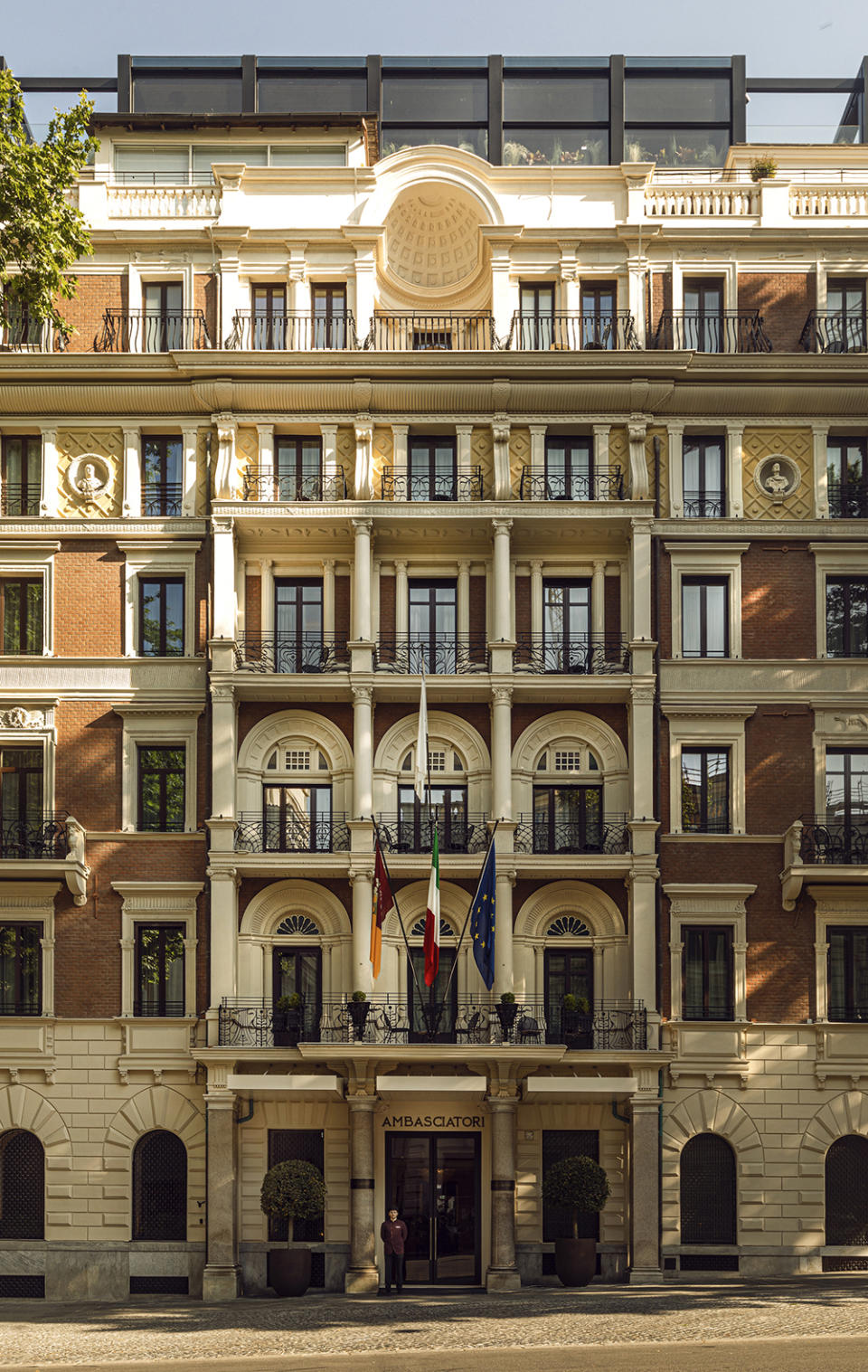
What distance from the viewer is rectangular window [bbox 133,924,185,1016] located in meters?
34.2

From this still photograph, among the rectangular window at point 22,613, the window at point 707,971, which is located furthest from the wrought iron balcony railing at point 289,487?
the window at point 707,971

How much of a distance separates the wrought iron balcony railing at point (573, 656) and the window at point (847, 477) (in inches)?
231

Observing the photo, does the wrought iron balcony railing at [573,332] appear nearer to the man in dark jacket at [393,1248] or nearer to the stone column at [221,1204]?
the stone column at [221,1204]

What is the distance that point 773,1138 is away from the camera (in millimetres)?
33281

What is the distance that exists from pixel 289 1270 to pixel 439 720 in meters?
12.1

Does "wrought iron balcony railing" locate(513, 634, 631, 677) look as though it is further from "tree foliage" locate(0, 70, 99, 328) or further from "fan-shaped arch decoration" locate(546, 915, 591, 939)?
"tree foliage" locate(0, 70, 99, 328)

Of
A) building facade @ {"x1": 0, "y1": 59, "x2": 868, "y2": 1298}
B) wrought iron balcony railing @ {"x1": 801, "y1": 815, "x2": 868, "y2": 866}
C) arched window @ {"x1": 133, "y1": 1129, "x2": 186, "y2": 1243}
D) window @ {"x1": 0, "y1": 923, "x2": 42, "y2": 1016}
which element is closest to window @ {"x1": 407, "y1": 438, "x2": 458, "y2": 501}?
building facade @ {"x1": 0, "y1": 59, "x2": 868, "y2": 1298}

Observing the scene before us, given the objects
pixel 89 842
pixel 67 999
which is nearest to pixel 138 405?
pixel 89 842

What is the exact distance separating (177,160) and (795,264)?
1540cm

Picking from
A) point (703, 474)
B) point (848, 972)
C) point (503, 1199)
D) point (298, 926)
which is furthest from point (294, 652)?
point (848, 972)

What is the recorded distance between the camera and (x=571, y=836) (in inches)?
1372

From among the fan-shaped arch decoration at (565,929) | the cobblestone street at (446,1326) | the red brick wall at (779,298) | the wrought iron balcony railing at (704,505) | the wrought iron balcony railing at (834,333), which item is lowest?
the cobblestone street at (446,1326)

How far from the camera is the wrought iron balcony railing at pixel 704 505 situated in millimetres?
35656

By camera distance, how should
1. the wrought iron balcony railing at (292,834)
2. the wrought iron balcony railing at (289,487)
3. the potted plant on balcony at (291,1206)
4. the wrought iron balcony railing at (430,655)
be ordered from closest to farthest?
1. the potted plant on balcony at (291,1206)
2. the wrought iron balcony railing at (292,834)
3. the wrought iron balcony railing at (430,655)
4. the wrought iron balcony railing at (289,487)
